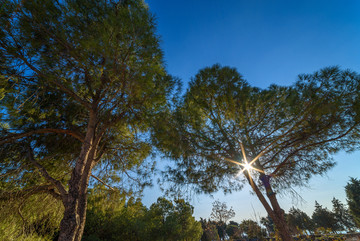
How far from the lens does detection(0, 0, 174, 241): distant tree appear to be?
8.84ft

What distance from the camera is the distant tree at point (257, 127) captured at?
11.6 feet

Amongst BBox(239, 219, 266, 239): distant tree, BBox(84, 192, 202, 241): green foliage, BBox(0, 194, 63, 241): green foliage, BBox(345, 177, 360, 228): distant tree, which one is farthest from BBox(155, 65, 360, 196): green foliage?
BBox(345, 177, 360, 228): distant tree

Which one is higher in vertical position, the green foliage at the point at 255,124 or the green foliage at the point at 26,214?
the green foliage at the point at 255,124

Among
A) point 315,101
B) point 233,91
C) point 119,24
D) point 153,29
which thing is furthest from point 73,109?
point 315,101

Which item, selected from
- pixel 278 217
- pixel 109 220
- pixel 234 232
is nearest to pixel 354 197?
pixel 234 232

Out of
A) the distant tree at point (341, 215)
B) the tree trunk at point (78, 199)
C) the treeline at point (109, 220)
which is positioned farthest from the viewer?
the distant tree at point (341, 215)

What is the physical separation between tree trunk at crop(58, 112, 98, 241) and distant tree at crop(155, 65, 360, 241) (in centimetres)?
154

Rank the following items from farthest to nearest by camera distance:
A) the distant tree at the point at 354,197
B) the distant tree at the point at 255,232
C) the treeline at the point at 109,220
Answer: the distant tree at the point at 354,197 → the distant tree at the point at 255,232 → the treeline at the point at 109,220

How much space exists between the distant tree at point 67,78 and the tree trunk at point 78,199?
0.05ft

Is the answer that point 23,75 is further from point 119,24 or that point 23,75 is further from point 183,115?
point 183,115

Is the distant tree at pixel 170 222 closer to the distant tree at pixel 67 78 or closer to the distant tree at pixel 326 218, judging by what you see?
the distant tree at pixel 67 78

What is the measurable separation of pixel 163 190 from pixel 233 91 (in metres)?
3.32

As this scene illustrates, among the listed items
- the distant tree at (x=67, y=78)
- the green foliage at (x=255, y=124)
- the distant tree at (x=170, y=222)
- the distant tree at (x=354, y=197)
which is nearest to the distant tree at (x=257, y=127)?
the green foliage at (x=255, y=124)

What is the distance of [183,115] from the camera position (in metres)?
3.94
